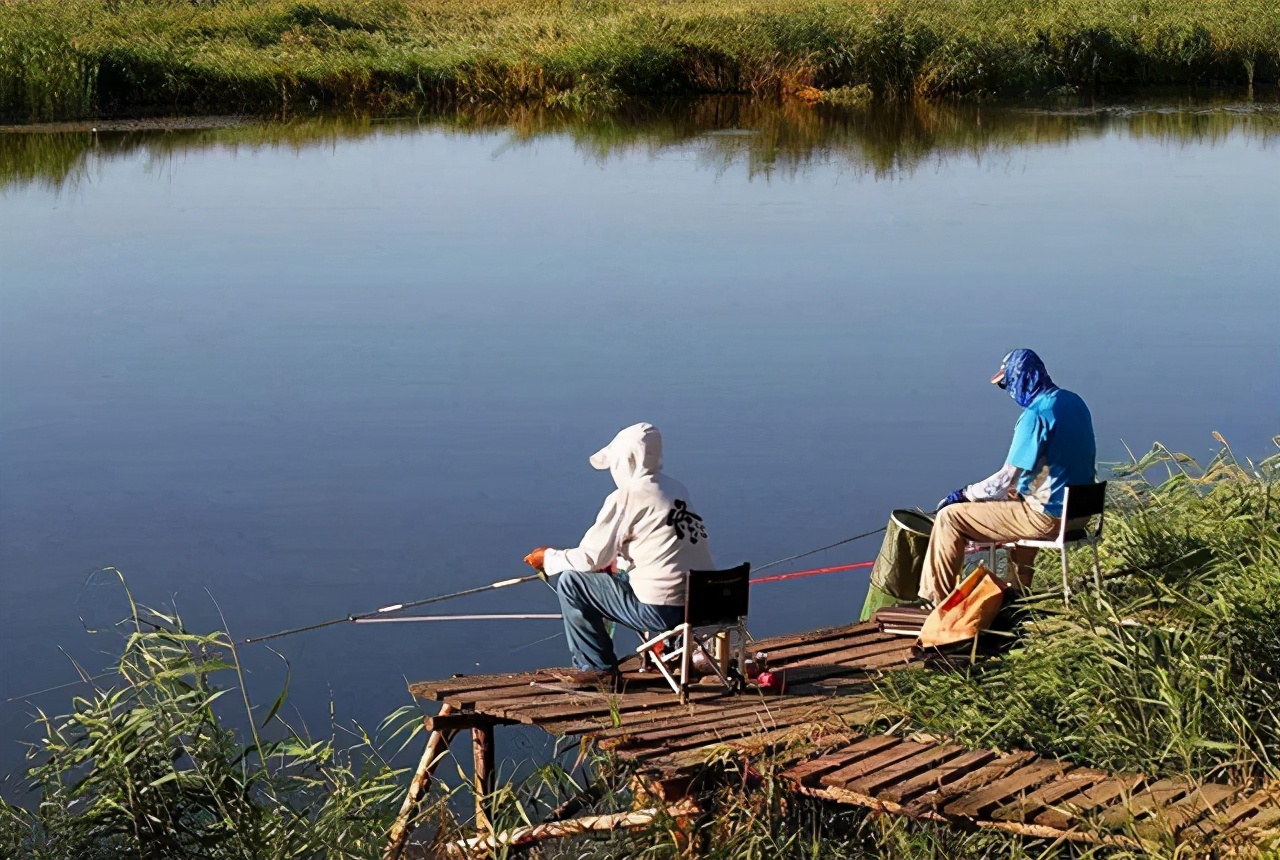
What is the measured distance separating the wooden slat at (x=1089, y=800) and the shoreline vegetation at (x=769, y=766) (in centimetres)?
8

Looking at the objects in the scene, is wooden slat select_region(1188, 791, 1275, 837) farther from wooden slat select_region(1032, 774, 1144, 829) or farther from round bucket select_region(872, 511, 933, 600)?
round bucket select_region(872, 511, 933, 600)

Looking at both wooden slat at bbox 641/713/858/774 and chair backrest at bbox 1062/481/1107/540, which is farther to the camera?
A: chair backrest at bbox 1062/481/1107/540

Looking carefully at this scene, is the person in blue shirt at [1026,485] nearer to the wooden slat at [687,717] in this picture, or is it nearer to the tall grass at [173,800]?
the wooden slat at [687,717]

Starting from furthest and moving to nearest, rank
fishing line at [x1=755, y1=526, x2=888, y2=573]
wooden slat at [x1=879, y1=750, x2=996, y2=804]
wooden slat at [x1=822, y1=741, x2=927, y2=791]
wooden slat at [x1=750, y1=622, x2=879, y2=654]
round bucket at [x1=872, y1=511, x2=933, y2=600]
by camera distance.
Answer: fishing line at [x1=755, y1=526, x2=888, y2=573] → round bucket at [x1=872, y1=511, x2=933, y2=600] → wooden slat at [x1=750, y1=622, x2=879, y2=654] → wooden slat at [x1=822, y1=741, x2=927, y2=791] → wooden slat at [x1=879, y1=750, x2=996, y2=804]

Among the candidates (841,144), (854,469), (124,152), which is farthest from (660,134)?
(854,469)

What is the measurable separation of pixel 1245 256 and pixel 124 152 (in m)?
12.1

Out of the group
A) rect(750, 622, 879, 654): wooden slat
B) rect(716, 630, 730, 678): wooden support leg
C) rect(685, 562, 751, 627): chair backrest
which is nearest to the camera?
rect(685, 562, 751, 627): chair backrest

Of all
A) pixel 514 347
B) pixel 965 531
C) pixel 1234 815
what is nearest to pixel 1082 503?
pixel 965 531

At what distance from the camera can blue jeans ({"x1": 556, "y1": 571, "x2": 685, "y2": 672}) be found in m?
5.61

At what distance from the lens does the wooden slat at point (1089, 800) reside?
4547 millimetres

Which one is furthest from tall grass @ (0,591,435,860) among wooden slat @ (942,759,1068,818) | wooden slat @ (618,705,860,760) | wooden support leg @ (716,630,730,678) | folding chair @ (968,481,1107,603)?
folding chair @ (968,481,1107,603)

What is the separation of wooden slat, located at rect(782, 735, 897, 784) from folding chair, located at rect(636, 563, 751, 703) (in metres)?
0.53

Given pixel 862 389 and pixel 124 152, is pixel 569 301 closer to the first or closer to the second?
pixel 862 389

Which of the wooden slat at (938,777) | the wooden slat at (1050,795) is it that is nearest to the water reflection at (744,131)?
the wooden slat at (938,777)
